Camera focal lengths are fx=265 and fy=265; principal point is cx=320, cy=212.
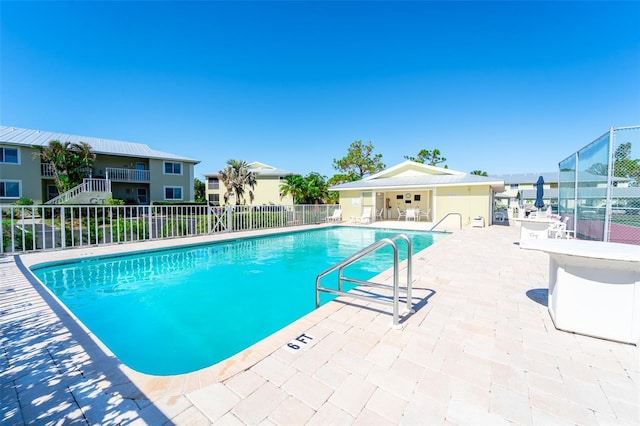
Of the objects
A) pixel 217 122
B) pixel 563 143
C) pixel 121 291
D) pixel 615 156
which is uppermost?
pixel 217 122

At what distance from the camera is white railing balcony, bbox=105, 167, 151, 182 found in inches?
902

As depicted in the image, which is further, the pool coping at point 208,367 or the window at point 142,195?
the window at point 142,195

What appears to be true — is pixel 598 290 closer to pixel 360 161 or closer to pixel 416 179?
pixel 416 179

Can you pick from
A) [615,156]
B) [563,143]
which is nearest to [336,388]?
[615,156]

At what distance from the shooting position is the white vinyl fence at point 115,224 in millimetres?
7281

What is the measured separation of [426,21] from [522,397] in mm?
14355

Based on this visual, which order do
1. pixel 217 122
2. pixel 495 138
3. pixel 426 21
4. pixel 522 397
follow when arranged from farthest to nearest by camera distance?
pixel 495 138 → pixel 217 122 → pixel 426 21 → pixel 522 397

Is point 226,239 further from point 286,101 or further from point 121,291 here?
point 286,101

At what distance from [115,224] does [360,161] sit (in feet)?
91.3

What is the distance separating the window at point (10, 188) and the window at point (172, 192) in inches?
377

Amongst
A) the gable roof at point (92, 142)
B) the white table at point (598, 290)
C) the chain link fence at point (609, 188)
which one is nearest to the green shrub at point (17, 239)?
the white table at point (598, 290)

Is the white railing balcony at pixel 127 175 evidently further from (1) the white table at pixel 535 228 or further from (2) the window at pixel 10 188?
(1) the white table at pixel 535 228

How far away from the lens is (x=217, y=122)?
72.3 feet

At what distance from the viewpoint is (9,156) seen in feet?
63.4
